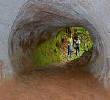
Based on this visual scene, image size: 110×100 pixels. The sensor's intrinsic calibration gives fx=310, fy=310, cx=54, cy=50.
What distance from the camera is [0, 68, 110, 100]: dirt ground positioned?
4223mm

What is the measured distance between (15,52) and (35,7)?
994mm

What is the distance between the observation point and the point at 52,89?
180 inches

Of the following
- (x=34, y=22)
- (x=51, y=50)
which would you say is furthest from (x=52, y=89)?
(x=51, y=50)

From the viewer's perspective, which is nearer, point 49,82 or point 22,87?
point 22,87

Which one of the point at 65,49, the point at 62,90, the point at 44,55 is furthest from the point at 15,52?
the point at 65,49

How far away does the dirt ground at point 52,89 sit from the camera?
4.22m

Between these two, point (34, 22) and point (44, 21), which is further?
point (44, 21)

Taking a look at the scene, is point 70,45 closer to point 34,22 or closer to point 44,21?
point 44,21

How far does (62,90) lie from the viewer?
4.52 metres

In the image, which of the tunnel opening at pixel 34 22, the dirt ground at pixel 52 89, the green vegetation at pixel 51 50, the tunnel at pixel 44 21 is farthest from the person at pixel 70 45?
the dirt ground at pixel 52 89

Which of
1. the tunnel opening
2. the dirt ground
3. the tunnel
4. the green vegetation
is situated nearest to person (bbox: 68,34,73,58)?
the green vegetation

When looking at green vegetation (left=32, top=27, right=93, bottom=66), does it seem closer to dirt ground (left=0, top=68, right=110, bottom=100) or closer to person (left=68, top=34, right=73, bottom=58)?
person (left=68, top=34, right=73, bottom=58)

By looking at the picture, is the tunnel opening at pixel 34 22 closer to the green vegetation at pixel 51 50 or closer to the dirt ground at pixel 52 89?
the dirt ground at pixel 52 89

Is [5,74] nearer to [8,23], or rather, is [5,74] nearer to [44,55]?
[8,23]
